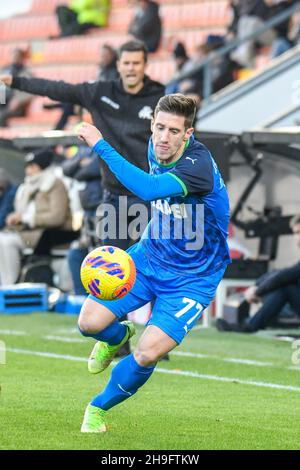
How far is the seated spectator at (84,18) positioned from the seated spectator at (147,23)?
343 centimetres

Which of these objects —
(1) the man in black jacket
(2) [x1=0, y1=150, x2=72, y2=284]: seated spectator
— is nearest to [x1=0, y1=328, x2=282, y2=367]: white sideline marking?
(1) the man in black jacket

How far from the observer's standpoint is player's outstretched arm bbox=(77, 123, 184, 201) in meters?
6.87

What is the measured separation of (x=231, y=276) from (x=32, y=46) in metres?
14.0

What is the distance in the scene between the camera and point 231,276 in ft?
45.2

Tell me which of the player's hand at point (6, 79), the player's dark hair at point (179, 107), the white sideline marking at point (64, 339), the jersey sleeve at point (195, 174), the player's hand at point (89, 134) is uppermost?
the player's hand at point (6, 79)

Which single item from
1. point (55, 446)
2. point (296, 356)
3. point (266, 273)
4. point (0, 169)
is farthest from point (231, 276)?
point (55, 446)

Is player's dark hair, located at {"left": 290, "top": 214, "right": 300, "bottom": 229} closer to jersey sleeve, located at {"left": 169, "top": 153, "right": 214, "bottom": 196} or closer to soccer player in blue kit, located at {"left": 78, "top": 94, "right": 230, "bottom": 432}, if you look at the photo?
soccer player in blue kit, located at {"left": 78, "top": 94, "right": 230, "bottom": 432}

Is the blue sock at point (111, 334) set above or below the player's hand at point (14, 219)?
below

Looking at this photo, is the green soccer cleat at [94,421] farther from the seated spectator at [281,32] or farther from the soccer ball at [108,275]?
the seated spectator at [281,32]

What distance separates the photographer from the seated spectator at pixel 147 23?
21.6 metres

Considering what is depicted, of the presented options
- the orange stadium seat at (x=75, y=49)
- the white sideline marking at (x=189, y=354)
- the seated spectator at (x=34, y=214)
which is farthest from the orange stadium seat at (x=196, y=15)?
the white sideline marking at (x=189, y=354)

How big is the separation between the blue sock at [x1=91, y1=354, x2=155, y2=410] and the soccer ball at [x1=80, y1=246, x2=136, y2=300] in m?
0.39

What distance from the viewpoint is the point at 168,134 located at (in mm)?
7160
